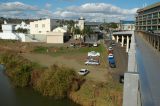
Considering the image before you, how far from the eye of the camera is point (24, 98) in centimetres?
2339

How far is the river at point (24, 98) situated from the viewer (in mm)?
21609

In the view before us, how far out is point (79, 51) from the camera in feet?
158

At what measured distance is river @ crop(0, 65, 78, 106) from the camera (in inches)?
851

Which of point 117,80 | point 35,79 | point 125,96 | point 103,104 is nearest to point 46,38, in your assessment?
point 35,79

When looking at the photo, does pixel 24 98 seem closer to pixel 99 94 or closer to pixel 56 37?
pixel 99 94

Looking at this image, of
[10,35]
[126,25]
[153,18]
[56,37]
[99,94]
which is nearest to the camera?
[99,94]

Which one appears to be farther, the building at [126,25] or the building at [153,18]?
the building at [126,25]

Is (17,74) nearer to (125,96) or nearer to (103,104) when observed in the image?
(103,104)

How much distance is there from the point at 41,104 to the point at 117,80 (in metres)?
7.88

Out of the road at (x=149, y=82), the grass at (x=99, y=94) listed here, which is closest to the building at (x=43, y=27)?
the grass at (x=99, y=94)

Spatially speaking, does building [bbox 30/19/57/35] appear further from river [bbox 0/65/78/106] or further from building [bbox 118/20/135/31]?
river [bbox 0/65/78/106]

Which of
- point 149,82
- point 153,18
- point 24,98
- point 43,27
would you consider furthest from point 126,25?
point 149,82

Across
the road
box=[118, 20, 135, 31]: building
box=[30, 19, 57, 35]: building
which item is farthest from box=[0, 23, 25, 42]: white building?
the road

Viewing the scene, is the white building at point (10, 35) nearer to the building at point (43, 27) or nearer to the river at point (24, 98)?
the building at point (43, 27)
